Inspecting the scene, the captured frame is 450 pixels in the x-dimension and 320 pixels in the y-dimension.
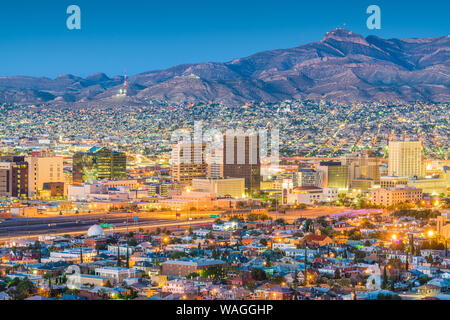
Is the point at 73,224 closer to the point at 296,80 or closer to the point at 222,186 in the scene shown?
the point at 222,186

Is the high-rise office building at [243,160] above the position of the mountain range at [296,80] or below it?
below

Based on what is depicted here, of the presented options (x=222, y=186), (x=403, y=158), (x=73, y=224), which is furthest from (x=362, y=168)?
(x=73, y=224)

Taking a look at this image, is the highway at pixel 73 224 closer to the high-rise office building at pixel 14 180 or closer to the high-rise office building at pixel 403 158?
the high-rise office building at pixel 14 180

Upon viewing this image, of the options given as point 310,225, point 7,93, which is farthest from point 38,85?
point 310,225

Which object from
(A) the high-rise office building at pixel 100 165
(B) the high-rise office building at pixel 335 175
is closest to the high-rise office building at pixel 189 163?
(A) the high-rise office building at pixel 100 165
